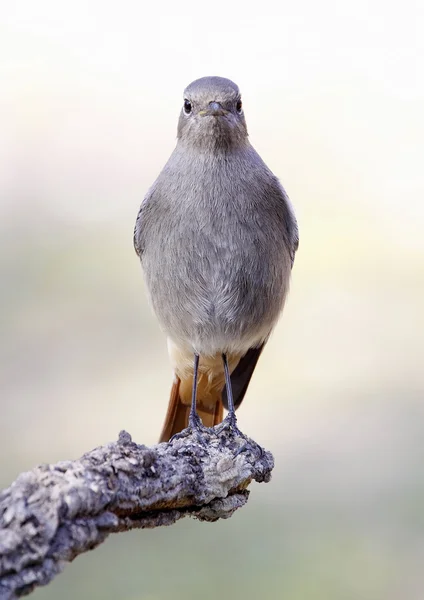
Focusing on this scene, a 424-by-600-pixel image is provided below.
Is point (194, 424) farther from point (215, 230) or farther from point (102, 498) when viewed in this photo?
point (102, 498)

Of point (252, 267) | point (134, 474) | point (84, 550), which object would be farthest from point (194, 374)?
point (84, 550)

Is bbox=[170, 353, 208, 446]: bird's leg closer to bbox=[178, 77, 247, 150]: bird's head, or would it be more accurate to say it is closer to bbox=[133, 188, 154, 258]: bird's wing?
bbox=[133, 188, 154, 258]: bird's wing

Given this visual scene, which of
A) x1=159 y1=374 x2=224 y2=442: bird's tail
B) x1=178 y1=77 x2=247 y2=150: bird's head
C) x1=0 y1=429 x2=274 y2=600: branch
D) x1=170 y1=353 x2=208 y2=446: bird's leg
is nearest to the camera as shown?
x1=0 y1=429 x2=274 y2=600: branch

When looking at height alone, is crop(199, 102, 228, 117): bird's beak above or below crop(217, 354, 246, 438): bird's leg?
above

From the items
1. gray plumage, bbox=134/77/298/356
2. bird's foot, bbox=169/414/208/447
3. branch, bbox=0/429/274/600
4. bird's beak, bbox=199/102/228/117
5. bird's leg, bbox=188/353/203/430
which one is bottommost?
branch, bbox=0/429/274/600

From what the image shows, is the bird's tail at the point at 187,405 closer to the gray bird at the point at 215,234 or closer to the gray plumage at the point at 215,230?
the gray bird at the point at 215,234

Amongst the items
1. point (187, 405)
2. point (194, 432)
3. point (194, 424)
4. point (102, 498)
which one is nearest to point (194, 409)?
point (194, 424)

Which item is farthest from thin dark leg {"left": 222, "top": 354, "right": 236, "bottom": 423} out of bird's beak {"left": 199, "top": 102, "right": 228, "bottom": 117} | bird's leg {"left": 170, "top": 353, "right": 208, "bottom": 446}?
bird's beak {"left": 199, "top": 102, "right": 228, "bottom": 117}

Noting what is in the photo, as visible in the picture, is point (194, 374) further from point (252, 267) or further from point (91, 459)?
point (91, 459)

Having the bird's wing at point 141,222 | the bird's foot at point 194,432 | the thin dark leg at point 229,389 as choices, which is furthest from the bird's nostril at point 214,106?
the bird's foot at point 194,432
